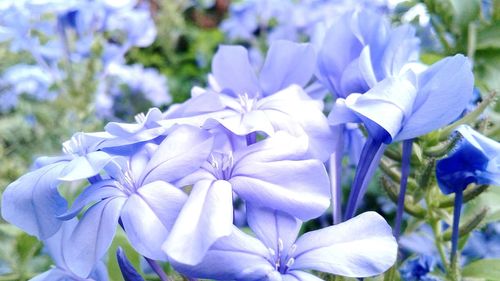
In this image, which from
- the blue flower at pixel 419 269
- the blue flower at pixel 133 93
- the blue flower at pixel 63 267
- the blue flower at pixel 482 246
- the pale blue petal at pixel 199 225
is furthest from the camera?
the blue flower at pixel 133 93

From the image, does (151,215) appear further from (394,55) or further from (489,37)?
(489,37)

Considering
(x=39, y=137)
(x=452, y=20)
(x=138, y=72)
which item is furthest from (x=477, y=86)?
(x=138, y=72)

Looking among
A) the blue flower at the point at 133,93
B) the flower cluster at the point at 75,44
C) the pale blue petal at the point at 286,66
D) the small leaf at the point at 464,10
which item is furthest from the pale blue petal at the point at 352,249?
the blue flower at the point at 133,93

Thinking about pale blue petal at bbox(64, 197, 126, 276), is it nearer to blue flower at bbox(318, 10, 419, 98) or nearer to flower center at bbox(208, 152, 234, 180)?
flower center at bbox(208, 152, 234, 180)

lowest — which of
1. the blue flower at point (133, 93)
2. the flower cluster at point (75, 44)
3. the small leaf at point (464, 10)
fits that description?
the blue flower at point (133, 93)

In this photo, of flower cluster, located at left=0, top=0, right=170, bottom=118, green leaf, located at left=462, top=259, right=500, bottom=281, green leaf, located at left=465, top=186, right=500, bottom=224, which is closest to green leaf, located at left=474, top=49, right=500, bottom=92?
green leaf, located at left=465, top=186, right=500, bottom=224

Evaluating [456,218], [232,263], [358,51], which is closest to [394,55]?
[358,51]

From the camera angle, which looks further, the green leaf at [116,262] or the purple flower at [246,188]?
the green leaf at [116,262]

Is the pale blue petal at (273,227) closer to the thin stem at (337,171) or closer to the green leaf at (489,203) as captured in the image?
the thin stem at (337,171)

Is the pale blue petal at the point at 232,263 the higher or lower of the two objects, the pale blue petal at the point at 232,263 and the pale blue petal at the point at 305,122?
the lower
